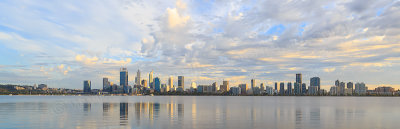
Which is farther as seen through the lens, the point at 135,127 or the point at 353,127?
the point at 353,127

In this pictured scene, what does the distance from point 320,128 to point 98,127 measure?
1341 inches

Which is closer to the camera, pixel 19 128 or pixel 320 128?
pixel 19 128

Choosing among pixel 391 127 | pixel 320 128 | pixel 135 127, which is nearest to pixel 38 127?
pixel 135 127

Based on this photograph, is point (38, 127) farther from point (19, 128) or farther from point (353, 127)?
point (353, 127)

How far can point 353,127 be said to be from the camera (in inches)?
1889

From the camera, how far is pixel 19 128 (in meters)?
43.8

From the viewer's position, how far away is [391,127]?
47.9 metres

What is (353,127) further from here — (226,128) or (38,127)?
(38,127)

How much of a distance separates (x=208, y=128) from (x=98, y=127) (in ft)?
53.6

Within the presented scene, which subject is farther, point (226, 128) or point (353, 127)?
point (353, 127)

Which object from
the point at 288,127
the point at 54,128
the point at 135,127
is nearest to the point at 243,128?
the point at 288,127

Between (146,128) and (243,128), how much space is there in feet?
47.3

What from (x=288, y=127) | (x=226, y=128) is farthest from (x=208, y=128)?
(x=288, y=127)

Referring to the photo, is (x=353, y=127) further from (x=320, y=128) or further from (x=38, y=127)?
(x=38, y=127)
